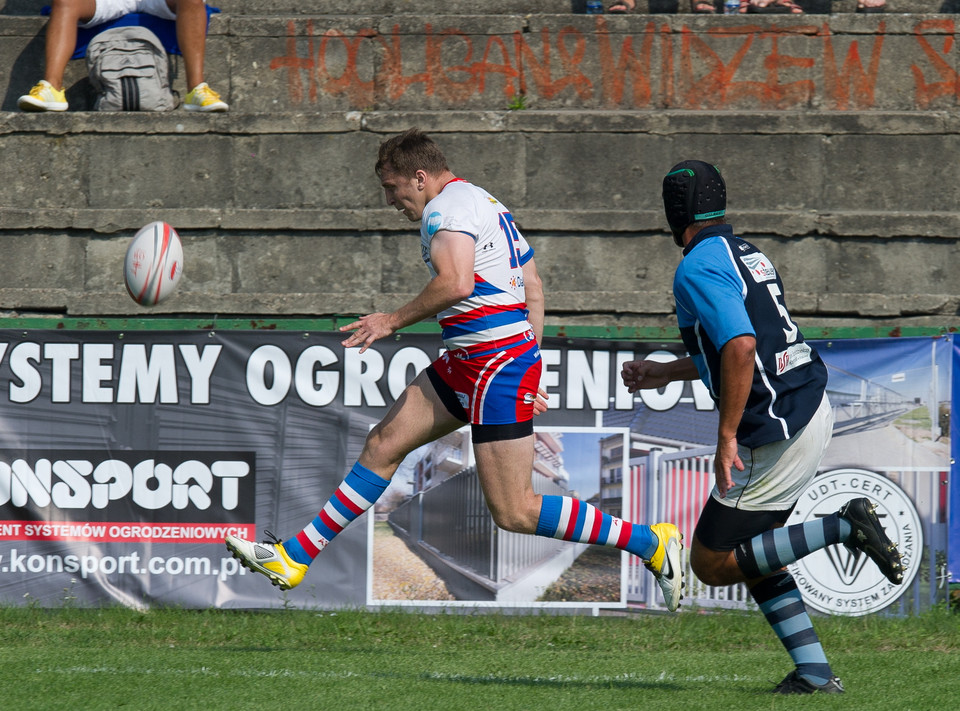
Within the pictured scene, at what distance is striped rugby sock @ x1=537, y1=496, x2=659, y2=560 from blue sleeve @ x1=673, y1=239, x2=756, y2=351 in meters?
1.15

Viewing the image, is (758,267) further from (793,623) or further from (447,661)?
(447,661)

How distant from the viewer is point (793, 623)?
4328mm

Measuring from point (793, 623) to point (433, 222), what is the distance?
7.36 ft

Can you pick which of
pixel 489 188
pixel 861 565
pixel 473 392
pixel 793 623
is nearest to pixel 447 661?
pixel 473 392

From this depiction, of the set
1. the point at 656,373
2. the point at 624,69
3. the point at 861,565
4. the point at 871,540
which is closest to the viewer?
the point at 871,540

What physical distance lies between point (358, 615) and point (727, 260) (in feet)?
12.3

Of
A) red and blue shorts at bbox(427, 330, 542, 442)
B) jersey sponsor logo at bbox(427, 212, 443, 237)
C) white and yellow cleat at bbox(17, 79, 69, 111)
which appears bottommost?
red and blue shorts at bbox(427, 330, 542, 442)

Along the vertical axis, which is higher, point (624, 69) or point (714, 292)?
point (624, 69)

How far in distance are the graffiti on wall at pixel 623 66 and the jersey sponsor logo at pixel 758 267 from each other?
4600 millimetres

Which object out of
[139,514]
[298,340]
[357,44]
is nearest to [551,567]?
[298,340]

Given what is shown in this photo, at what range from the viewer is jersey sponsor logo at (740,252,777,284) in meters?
4.08

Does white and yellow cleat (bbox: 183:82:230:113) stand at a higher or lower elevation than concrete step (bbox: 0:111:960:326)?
higher

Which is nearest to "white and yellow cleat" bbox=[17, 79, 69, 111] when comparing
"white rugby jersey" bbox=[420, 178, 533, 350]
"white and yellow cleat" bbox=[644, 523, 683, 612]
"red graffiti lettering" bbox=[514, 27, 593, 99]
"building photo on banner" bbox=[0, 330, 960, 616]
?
"building photo on banner" bbox=[0, 330, 960, 616]

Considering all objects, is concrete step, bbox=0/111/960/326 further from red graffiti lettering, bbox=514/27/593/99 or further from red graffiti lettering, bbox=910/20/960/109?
red graffiti lettering, bbox=514/27/593/99
